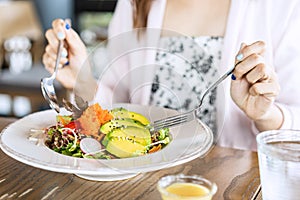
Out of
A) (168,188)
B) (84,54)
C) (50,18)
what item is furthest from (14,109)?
(168,188)

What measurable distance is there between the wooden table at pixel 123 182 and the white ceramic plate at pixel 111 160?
→ 0.03 m

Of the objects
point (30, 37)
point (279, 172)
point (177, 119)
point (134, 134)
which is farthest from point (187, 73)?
point (30, 37)

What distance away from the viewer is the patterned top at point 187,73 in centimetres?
118

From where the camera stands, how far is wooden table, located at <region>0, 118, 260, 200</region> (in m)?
0.85

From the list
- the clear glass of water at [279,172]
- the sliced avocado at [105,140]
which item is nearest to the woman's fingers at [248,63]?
the clear glass of water at [279,172]

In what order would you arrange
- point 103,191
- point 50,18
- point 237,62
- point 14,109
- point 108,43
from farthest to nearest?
1. point 50,18
2. point 14,109
3. point 108,43
4. point 237,62
5. point 103,191

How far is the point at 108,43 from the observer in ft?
3.83

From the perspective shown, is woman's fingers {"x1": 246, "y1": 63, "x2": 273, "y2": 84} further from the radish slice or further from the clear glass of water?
the radish slice

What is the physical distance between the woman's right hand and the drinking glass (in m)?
0.61

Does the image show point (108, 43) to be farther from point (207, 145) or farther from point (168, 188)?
point (168, 188)

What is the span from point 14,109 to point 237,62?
247 cm

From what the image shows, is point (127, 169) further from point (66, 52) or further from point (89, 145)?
point (66, 52)

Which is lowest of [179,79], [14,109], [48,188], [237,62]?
[14,109]

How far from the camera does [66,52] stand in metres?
1.30
